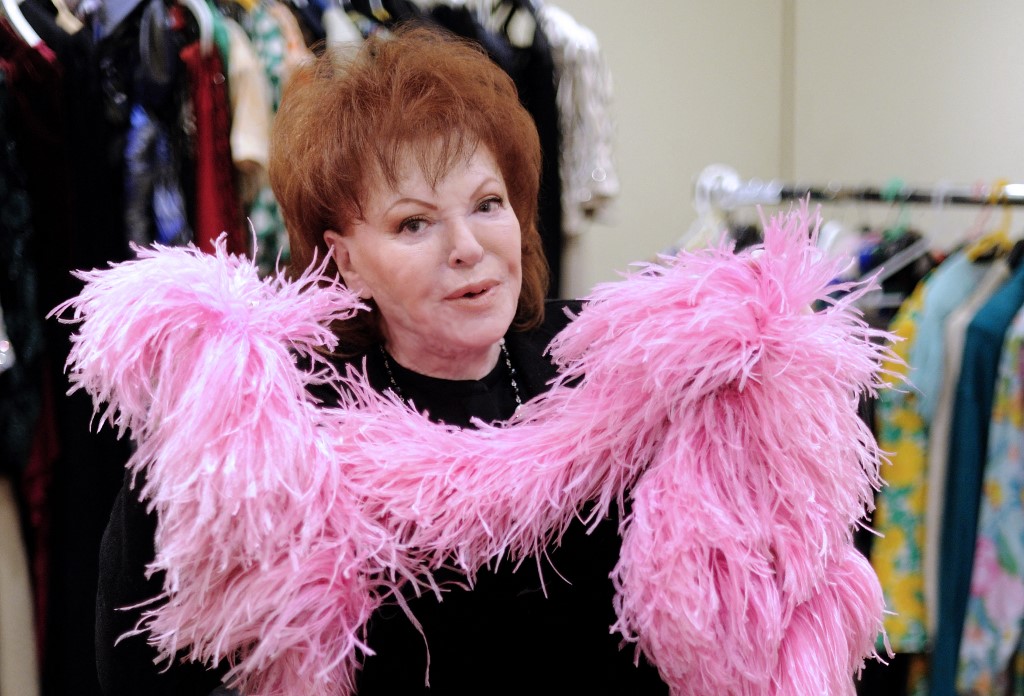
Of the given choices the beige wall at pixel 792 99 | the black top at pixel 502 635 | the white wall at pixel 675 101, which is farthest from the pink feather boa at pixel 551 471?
the white wall at pixel 675 101

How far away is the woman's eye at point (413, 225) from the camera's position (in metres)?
0.71

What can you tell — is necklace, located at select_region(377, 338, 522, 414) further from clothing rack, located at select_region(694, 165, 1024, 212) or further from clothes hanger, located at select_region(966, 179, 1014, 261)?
clothes hanger, located at select_region(966, 179, 1014, 261)

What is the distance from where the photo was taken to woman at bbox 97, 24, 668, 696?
0.69 meters

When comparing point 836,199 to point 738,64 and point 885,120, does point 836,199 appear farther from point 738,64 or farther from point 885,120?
point 738,64

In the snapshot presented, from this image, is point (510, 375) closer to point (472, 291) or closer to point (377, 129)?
point (472, 291)

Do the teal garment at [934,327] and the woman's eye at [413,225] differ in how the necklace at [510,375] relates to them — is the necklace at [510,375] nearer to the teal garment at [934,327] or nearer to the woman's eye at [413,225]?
the woman's eye at [413,225]

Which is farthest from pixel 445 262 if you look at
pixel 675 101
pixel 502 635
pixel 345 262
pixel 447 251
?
pixel 675 101

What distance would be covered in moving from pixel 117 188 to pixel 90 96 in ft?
0.42

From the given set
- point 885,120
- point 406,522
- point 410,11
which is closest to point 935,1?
point 885,120

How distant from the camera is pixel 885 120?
191cm

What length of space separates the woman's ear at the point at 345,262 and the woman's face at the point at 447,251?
1 centimetres

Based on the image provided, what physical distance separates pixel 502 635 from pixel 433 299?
0.92 feet

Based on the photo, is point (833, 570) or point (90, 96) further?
point (90, 96)

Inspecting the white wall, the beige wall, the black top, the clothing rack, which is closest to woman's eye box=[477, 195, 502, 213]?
the black top
